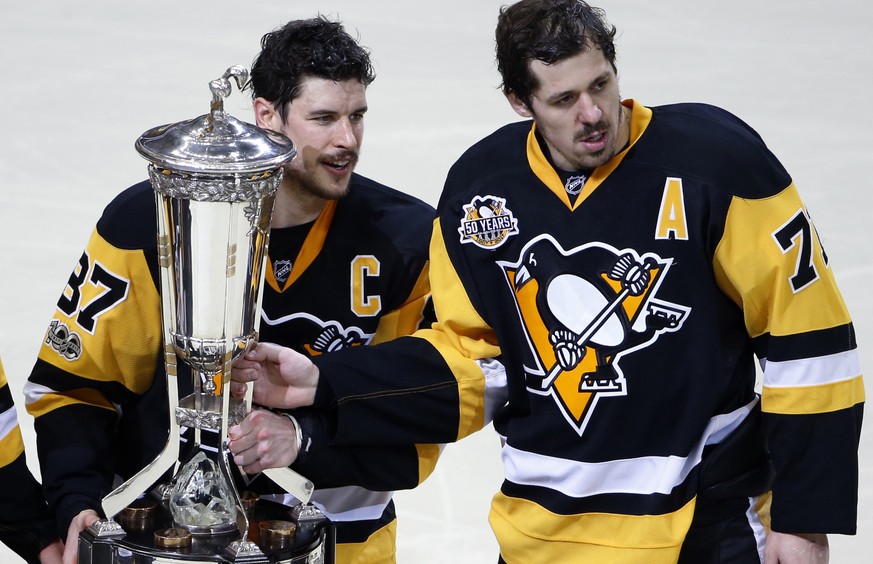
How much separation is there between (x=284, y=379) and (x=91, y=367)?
1.16 ft

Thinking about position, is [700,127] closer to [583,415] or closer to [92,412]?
[583,415]

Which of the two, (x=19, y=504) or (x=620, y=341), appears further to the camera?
(x=19, y=504)

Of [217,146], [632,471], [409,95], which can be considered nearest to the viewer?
[217,146]

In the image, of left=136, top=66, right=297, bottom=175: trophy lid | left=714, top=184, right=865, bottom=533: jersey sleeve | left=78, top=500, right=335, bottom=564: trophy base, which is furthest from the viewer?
left=714, top=184, right=865, bottom=533: jersey sleeve

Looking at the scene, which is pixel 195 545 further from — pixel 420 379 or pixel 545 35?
pixel 545 35

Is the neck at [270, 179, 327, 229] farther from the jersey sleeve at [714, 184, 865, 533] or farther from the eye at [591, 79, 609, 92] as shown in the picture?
the jersey sleeve at [714, 184, 865, 533]

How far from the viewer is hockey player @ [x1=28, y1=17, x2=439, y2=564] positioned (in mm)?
2654

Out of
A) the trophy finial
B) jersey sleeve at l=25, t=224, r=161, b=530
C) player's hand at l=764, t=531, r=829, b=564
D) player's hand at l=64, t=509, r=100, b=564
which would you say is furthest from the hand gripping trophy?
player's hand at l=764, t=531, r=829, b=564

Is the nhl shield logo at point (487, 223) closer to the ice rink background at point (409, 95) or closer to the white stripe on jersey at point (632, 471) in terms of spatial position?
the white stripe on jersey at point (632, 471)

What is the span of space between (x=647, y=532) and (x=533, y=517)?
20cm

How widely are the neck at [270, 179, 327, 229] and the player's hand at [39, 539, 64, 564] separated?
63 centimetres

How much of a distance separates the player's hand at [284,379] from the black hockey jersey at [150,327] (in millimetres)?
64

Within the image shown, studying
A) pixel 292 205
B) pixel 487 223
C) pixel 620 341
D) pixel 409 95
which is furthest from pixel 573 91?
pixel 409 95

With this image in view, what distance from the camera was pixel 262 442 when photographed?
2.54m
